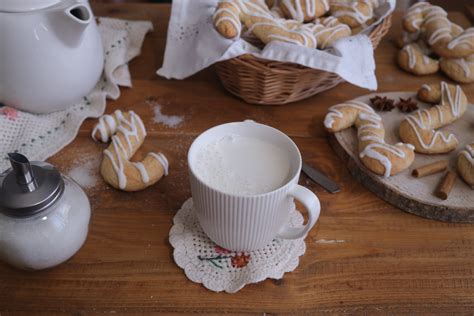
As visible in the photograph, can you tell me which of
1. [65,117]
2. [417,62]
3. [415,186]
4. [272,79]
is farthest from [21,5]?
[417,62]

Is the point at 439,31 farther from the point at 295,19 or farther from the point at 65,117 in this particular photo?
the point at 65,117

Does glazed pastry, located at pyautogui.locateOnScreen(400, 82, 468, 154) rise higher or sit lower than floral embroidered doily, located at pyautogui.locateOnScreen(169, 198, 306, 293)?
higher

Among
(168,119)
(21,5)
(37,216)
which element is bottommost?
(168,119)

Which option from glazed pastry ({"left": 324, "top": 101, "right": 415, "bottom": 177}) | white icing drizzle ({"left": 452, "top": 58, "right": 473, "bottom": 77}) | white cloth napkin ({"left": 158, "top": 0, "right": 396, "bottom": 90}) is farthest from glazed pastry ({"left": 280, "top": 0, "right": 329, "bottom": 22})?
white icing drizzle ({"left": 452, "top": 58, "right": 473, "bottom": 77})

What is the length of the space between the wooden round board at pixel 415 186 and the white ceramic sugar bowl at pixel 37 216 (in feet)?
1.41

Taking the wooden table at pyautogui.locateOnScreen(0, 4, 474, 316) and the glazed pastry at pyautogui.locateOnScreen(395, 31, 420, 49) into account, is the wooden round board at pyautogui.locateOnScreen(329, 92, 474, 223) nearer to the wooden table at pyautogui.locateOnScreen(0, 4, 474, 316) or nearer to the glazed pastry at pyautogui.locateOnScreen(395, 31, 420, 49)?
the wooden table at pyautogui.locateOnScreen(0, 4, 474, 316)

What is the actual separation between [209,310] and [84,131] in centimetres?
43

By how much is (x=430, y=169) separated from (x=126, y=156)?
0.49 m

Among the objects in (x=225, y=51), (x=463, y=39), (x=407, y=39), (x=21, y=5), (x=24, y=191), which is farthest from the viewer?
(x=407, y=39)

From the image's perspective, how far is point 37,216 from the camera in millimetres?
510

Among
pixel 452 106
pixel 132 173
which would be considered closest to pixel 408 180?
pixel 452 106

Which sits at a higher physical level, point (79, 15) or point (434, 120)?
point (79, 15)

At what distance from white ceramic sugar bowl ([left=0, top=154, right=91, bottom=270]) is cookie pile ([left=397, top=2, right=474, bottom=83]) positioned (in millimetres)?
755

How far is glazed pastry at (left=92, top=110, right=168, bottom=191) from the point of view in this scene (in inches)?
26.4
